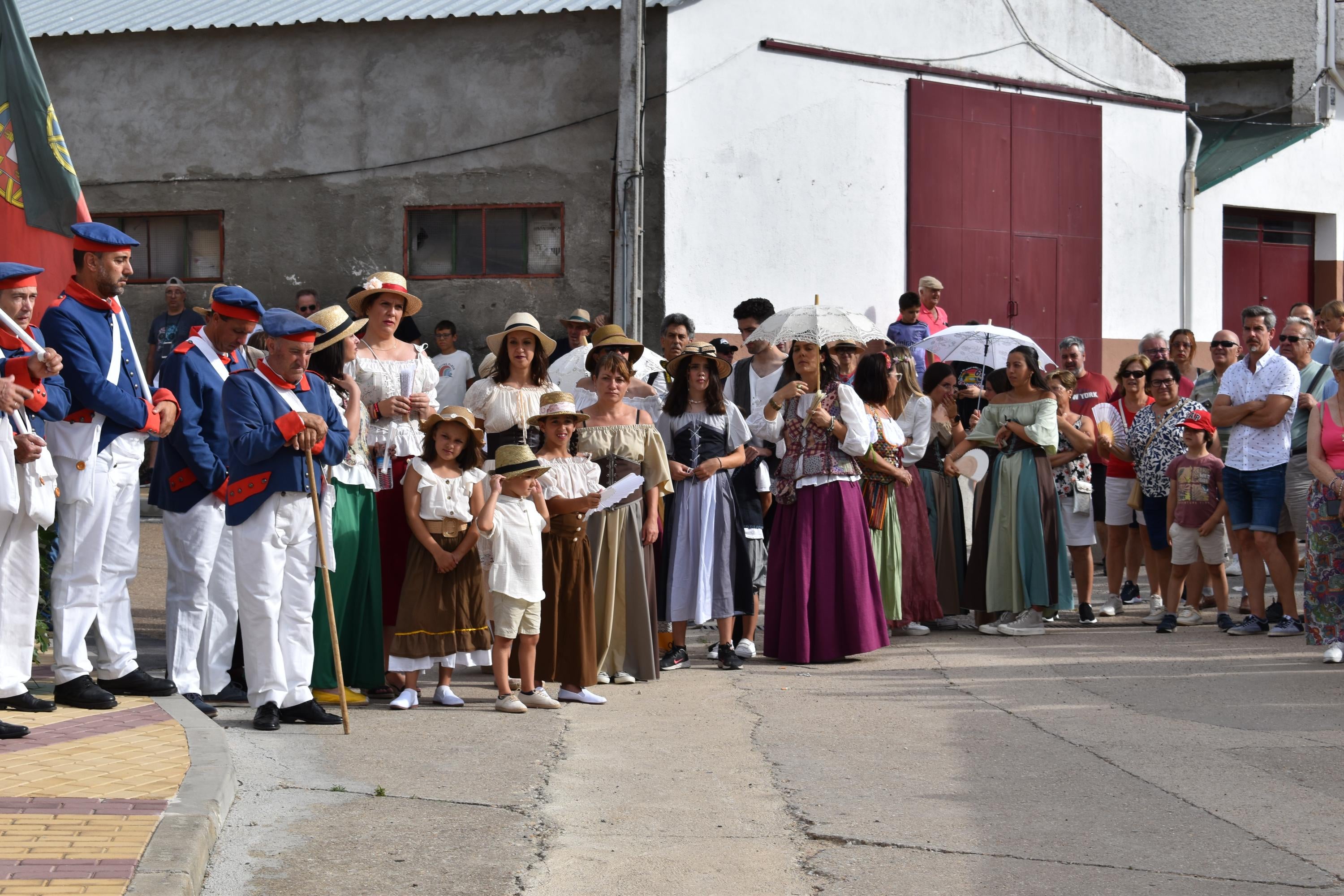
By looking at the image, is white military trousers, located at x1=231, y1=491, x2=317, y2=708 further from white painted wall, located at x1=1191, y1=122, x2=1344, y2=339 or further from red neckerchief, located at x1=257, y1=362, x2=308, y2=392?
white painted wall, located at x1=1191, y1=122, x2=1344, y2=339

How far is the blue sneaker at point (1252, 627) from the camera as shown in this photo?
11312 mm

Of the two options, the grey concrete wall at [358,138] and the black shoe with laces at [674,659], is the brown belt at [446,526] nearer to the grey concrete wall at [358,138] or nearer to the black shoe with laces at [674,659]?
the black shoe with laces at [674,659]

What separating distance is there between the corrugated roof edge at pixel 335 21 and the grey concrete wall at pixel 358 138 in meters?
0.08

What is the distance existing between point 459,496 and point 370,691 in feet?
3.93

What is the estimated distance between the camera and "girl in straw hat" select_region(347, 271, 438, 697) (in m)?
9.10

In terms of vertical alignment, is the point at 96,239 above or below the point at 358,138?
below

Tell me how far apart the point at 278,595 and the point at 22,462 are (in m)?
1.29

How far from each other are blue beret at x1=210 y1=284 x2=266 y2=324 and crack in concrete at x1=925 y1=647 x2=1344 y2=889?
4.20 m

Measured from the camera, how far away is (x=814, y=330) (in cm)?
1066

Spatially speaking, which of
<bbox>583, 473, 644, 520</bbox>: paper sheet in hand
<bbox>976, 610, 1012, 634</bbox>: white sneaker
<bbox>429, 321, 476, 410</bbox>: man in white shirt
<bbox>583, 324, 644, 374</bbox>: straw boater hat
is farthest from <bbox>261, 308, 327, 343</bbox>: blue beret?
<bbox>429, 321, 476, 410</bbox>: man in white shirt

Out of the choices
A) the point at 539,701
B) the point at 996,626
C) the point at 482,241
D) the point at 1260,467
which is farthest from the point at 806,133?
the point at 539,701

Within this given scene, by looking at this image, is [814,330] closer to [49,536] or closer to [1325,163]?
[49,536]

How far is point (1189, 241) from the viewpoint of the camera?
22906 mm

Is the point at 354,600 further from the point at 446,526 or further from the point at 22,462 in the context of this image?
the point at 22,462
